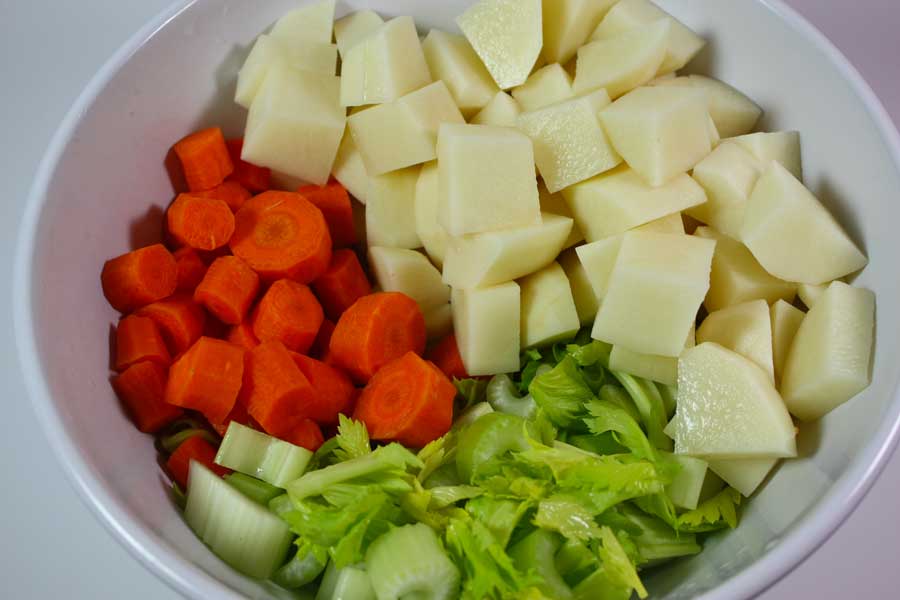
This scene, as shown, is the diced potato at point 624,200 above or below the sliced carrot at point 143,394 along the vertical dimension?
above

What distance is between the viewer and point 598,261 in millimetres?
1655

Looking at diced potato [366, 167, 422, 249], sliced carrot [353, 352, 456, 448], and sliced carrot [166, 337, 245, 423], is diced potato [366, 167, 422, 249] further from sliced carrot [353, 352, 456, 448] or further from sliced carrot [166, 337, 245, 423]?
sliced carrot [166, 337, 245, 423]

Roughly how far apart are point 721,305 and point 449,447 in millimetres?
577

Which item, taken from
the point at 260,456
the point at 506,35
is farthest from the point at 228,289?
the point at 506,35

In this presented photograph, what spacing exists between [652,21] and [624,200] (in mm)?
437

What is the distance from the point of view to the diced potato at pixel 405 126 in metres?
1.78

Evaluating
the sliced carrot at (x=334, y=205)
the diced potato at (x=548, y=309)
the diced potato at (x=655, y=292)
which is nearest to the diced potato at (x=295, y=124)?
the sliced carrot at (x=334, y=205)

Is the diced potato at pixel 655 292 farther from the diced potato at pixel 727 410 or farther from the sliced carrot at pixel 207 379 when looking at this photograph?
the sliced carrot at pixel 207 379

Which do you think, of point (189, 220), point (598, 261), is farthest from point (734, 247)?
point (189, 220)

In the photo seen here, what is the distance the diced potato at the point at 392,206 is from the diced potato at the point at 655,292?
19.8 inches

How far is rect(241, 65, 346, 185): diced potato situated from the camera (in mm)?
1831

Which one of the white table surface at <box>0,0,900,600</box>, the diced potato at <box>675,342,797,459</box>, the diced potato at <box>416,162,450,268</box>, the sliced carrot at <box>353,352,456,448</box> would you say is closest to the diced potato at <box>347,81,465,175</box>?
the diced potato at <box>416,162,450,268</box>

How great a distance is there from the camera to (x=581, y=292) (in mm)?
1766

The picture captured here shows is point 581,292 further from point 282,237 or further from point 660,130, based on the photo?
point 282,237
